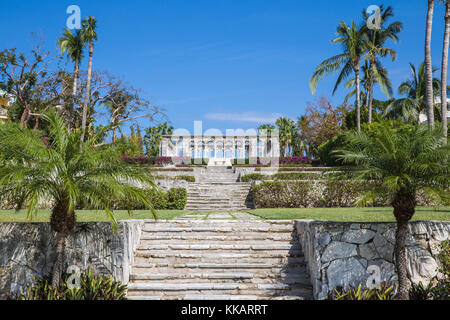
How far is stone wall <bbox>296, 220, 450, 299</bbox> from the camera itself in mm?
6031

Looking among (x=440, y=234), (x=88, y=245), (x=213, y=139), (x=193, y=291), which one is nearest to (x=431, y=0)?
(x=440, y=234)

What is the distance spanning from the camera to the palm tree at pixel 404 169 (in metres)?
5.34

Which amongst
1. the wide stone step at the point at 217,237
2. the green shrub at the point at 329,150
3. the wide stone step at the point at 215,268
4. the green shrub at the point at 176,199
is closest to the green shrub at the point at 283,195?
the green shrub at the point at 176,199

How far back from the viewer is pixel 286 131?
5253 cm

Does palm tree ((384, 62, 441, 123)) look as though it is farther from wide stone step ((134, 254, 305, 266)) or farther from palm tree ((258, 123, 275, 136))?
wide stone step ((134, 254, 305, 266))

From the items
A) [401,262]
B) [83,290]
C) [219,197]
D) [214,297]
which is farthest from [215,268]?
[219,197]

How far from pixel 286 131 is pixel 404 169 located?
157 ft

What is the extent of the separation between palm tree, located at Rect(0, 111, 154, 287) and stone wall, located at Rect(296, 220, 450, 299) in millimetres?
3294

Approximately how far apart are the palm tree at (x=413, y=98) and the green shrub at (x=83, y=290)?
32.6 m

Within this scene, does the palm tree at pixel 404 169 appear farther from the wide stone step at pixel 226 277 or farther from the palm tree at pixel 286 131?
the palm tree at pixel 286 131

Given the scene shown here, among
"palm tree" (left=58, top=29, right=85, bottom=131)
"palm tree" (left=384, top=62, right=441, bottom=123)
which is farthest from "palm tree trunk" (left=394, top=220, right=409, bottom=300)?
"palm tree" (left=384, top=62, right=441, bottom=123)
